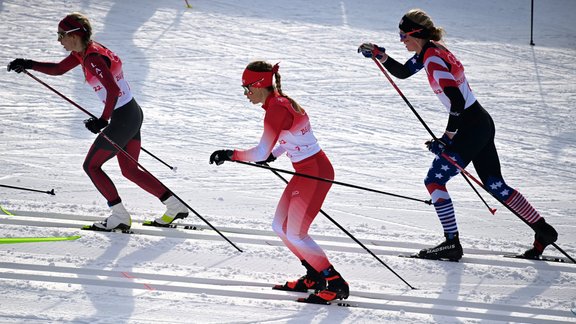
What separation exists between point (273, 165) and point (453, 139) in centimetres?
244

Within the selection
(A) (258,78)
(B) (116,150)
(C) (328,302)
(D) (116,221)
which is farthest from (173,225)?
(A) (258,78)

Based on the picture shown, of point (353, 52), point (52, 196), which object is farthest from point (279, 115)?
point (353, 52)

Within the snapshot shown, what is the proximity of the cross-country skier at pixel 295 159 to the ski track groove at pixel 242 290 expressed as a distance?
0.24 metres

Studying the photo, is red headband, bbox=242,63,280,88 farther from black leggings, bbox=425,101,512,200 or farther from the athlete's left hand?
black leggings, bbox=425,101,512,200

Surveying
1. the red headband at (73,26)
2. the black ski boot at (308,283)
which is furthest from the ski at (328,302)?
the red headband at (73,26)

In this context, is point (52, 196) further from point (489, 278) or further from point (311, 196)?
point (489, 278)

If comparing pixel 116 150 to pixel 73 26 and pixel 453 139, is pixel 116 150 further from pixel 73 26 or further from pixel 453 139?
pixel 453 139

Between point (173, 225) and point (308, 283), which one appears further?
point (173, 225)

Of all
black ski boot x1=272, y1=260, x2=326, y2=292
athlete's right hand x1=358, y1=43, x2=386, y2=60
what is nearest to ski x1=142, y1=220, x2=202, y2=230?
black ski boot x1=272, y1=260, x2=326, y2=292

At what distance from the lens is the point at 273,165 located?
23.9 ft

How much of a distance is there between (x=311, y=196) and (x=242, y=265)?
81cm

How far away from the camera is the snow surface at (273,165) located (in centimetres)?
458

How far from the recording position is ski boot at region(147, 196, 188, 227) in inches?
223

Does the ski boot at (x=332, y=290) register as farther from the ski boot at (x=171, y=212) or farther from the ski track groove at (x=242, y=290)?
the ski boot at (x=171, y=212)
